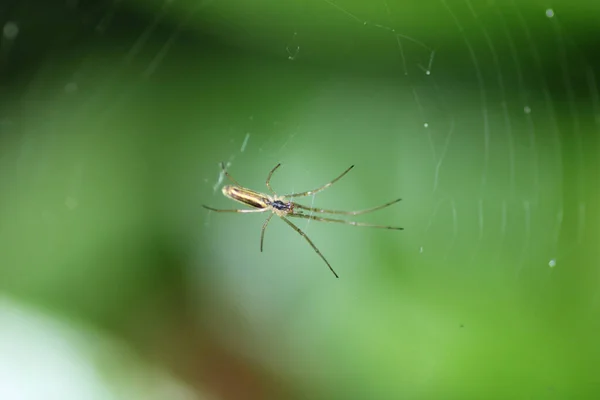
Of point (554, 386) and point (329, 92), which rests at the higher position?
point (329, 92)

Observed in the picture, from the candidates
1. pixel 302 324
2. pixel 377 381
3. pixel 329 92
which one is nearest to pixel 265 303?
pixel 302 324

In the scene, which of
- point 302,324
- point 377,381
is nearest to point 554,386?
point 377,381

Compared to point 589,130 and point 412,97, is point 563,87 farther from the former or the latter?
point 412,97

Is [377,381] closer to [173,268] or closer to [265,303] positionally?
[265,303]

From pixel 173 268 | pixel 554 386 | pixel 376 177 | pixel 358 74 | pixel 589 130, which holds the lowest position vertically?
pixel 173 268

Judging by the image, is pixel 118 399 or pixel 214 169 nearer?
pixel 118 399

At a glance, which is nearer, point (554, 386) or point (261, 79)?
point (554, 386)
